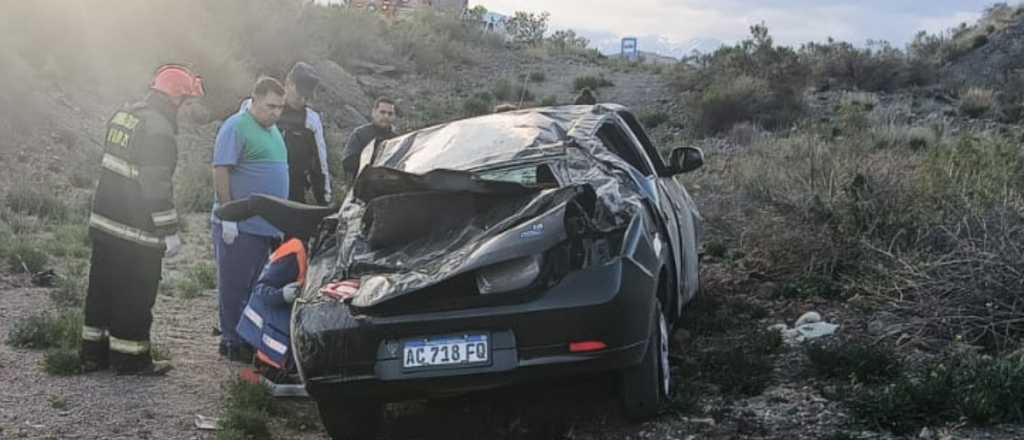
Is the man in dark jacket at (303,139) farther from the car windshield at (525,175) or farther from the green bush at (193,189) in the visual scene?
the green bush at (193,189)

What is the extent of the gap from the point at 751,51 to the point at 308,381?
2905 cm

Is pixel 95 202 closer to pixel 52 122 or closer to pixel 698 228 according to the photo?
pixel 698 228

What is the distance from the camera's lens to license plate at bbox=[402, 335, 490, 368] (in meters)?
4.59

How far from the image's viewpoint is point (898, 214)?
8125 mm

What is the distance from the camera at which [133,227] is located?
20.8 feet

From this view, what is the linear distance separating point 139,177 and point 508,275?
2718 millimetres

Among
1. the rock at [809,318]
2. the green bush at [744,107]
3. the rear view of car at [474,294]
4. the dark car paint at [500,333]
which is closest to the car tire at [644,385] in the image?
the rear view of car at [474,294]

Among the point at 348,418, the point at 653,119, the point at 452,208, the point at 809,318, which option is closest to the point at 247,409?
the point at 348,418

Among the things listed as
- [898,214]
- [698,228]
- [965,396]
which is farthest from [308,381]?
[898,214]

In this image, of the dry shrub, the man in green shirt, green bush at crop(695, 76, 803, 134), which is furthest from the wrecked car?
the dry shrub

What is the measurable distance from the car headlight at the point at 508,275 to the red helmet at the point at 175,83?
8.81 feet

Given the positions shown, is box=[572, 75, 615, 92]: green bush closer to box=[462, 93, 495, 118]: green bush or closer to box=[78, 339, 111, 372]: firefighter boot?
box=[462, 93, 495, 118]: green bush

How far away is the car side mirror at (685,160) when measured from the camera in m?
7.05

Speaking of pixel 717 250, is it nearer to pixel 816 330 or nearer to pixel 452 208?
pixel 816 330
